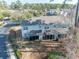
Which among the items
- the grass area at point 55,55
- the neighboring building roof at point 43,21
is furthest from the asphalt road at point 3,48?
the grass area at point 55,55

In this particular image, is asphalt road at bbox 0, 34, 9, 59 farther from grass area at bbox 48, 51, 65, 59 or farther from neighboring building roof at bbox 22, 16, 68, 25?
grass area at bbox 48, 51, 65, 59

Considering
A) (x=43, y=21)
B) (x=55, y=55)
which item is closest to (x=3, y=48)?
(x=55, y=55)

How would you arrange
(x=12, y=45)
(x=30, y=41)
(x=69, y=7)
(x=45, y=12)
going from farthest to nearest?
1. (x=45, y=12)
2. (x=69, y=7)
3. (x=30, y=41)
4. (x=12, y=45)

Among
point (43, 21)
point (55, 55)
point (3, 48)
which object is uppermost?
point (43, 21)

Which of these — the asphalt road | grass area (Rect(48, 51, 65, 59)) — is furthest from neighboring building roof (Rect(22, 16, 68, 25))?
grass area (Rect(48, 51, 65, 59))

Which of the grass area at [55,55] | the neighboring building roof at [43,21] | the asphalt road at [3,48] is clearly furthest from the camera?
the neighboring building roof at [43,21]

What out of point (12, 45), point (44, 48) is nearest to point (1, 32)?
point (12, 45)

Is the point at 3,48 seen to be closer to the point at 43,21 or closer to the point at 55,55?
the point at 55,55

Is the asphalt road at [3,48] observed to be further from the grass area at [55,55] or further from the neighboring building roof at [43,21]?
the grass area at [55,55]

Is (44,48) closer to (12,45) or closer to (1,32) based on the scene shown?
(12,45)

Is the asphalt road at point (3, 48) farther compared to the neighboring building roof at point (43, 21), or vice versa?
the neighboring building roof at point (43, 21)

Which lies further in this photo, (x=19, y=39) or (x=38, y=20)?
(x=38, y=20)
